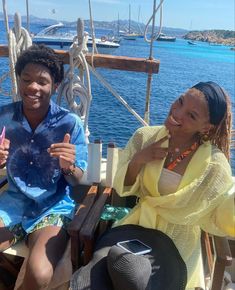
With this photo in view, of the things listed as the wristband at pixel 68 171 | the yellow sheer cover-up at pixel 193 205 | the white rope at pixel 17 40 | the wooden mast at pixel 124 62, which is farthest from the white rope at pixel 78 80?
the yellow sheer cover-up at pixel 193 205

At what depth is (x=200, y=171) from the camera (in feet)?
6.08

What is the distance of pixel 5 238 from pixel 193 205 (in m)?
1.13

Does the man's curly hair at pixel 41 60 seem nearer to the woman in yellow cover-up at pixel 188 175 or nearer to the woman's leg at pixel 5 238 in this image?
the woman in yellow cover-up at pixel 188 175

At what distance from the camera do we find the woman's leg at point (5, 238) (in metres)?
1.99

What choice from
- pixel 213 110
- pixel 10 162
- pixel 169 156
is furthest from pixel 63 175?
pixel 213 110

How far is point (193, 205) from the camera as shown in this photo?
185 cm

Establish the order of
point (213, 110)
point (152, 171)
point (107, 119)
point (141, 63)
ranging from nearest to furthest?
point (213, 110), point (152, 171), point (141, 63), point (107, 119)

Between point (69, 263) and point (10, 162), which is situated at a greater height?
point (10, 162)

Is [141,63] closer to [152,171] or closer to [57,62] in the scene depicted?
[57,62]

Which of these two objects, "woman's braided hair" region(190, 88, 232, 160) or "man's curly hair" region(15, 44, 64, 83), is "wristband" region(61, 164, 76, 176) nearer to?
"man's curly hair" region(15, 44, 64, 83)

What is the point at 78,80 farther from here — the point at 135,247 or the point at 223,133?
the point at 135,247

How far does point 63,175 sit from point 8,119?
519 millimetres

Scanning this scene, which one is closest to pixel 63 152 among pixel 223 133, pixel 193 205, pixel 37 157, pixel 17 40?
pixel 37 157

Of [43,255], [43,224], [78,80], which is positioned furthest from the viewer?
[78,80]
